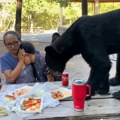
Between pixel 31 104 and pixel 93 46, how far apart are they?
2.27ft

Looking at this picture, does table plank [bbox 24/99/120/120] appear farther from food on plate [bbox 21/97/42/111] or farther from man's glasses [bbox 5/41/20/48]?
man's glasses [bbox 5/41/20/48]

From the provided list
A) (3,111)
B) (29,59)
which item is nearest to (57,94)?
(3,111)

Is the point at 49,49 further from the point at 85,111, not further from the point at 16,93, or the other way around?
the point at 85,111

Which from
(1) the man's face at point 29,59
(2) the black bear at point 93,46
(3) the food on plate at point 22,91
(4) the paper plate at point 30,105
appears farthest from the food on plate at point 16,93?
(1) the man's face at point 29,59

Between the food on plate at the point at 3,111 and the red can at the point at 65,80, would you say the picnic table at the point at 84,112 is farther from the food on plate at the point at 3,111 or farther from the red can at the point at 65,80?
the red can at the point at 65,80

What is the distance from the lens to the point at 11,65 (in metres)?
3.56

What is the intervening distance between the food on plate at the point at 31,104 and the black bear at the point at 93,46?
508 mm

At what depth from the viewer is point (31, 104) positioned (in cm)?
250

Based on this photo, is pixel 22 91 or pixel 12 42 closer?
pixel 22 91

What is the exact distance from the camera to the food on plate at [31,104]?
246cm

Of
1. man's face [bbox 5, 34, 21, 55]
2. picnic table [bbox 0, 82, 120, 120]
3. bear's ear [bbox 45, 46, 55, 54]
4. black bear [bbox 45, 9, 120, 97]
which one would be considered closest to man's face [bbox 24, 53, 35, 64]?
man's face [bbox 5, 34, 21, 55]

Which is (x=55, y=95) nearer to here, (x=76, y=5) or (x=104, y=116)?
(x=104, y=116)

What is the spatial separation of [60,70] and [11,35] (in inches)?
24.5

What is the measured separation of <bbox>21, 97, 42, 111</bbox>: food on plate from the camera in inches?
96.7
